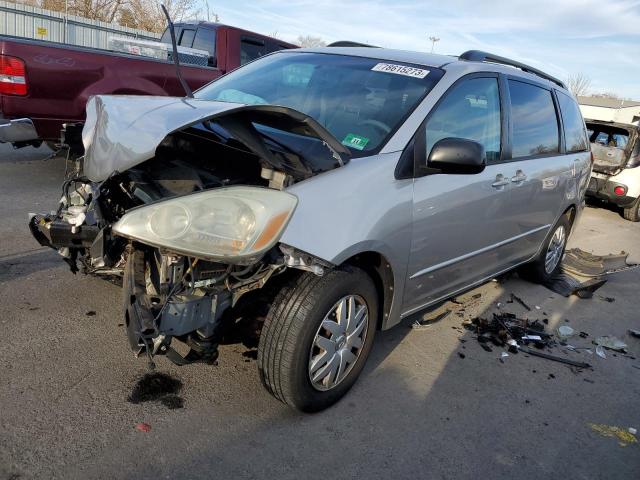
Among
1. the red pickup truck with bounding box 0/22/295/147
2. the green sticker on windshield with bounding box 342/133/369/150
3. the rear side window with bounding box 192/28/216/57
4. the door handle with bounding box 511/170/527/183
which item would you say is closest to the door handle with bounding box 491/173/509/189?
the door handle with bounding box 511/170/527/183

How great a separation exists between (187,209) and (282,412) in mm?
1218

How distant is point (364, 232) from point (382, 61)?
150 cm

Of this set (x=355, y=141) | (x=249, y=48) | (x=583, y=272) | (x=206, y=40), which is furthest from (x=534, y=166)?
(x=206, y=40)

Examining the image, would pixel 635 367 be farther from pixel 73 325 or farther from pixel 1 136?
pixel 1 136

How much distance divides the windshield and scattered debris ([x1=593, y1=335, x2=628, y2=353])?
2.50 m

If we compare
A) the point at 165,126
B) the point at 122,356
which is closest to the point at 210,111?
the point at 165,126

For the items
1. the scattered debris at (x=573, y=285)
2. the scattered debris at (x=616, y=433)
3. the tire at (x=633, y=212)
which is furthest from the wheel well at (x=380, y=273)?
the tire at (x=633, y=212)

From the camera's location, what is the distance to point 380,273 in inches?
117

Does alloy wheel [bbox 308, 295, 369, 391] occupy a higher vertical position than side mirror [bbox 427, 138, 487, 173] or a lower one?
lower

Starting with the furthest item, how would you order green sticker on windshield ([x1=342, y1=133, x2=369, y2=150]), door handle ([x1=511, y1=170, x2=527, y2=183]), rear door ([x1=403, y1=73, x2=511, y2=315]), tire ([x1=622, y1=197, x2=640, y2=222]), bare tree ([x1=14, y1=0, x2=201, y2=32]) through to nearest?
bare tree ([x1=14, y1=0, x2=201, y2=32]), tire ([x1=622, y1=197, x2=640, y2=222]), door handle ([x1=511, y1=170, x2=527, y2=183]), rear door ([x1=403, y1=73, x2=511, y2=315]), green sticker on windshield ([x1=342, y1=133, x2=369, y2=150])

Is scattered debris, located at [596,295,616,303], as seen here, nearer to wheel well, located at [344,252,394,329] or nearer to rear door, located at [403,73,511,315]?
rear door, located at [403,73,511,315]

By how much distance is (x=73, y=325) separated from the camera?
11.1 ft

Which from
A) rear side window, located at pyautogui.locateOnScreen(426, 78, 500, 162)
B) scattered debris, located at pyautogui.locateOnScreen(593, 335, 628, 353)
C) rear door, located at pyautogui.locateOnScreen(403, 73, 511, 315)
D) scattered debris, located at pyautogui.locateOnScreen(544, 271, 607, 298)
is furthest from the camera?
scattered debris, located at pyautogui.locateOnScreen(544, 271, 607, 298)

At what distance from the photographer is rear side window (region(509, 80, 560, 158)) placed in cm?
405
